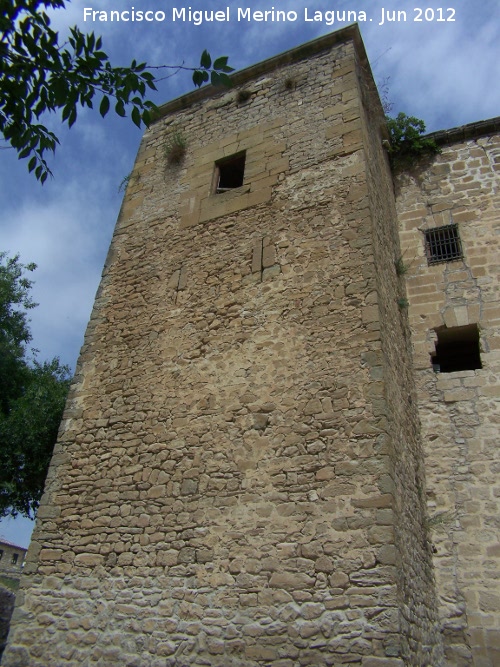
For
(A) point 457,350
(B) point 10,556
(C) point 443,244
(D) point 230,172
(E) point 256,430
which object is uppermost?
(D) point 230,172

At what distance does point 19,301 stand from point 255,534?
10.9 metres

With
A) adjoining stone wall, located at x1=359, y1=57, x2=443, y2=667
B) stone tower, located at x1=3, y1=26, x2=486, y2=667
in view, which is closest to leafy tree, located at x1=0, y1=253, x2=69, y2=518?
stone tower, located at x1=3, y1=26, x2=486, y2=667

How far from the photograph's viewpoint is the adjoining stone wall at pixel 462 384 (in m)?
5.97

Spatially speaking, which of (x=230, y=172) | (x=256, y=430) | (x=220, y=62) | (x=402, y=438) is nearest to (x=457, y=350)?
(x=402, y=438)

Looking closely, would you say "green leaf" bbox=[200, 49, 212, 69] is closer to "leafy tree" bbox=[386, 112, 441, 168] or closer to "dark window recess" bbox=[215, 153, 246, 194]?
"dark window recess" bbox=[215, 153, 246, 194]

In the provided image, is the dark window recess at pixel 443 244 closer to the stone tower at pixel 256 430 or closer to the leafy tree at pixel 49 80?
the stone tower at pixel 256 430

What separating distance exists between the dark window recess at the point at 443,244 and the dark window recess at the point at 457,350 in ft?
3.75

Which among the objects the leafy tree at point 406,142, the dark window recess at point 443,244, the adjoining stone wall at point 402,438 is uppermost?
the leafy tree at point 406,142

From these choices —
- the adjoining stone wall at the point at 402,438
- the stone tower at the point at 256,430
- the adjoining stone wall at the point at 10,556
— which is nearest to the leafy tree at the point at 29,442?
the stone tower at the point at 256,430

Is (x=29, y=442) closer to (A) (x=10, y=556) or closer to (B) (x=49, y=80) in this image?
(B) (x=49, y=80)

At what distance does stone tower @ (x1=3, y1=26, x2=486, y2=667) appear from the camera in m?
4.79

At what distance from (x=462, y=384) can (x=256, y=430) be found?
10.1 ft

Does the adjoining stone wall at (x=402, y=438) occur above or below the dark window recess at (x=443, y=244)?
below

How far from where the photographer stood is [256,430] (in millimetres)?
5660
